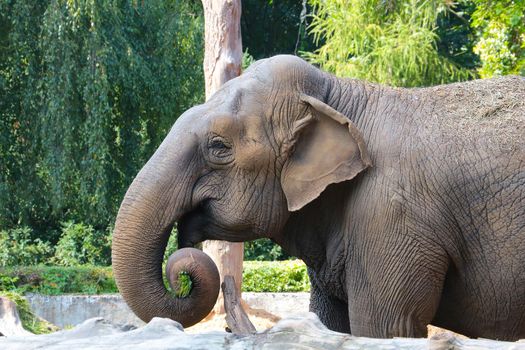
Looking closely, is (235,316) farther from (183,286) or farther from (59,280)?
(59,280)

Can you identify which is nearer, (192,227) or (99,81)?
(192,227)

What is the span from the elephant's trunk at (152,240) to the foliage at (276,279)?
10.7 m

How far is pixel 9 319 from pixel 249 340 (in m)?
2.96

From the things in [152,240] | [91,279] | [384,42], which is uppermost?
[384,42]

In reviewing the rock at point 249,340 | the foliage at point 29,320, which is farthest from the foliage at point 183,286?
the foliage at point 29,320

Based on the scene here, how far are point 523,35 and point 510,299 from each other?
34.7ft

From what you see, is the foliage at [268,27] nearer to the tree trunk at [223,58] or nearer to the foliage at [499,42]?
the foliage at [499,42]

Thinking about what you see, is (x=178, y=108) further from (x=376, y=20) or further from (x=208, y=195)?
(x=208, y=195)

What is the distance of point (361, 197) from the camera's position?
6621 mm

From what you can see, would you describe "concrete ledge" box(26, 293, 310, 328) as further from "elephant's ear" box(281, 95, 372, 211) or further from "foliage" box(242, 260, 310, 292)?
"elephant's ear" box(281, 95, 372, 211)

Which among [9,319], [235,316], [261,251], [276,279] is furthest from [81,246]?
[9,319]

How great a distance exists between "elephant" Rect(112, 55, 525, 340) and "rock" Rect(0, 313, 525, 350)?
2467 mm

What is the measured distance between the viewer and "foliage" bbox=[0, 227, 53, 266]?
852 inches

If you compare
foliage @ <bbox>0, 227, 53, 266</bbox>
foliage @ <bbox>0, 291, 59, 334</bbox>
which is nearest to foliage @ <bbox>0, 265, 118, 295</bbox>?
foliage @ <bbox>0, 227, 53, 266</bbox>
